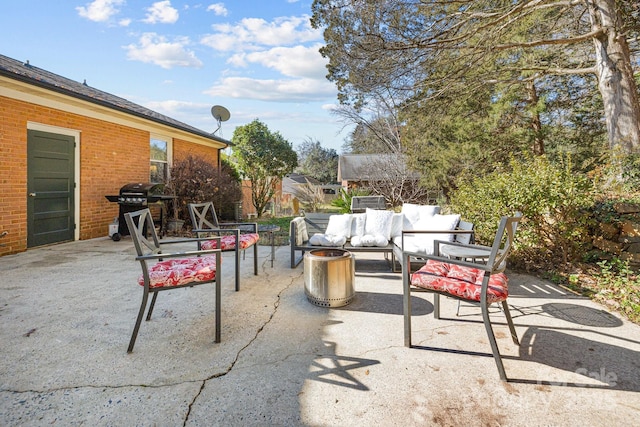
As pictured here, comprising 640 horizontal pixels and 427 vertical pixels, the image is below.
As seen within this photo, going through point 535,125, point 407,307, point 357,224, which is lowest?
point 407,307

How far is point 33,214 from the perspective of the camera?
5.69 metres

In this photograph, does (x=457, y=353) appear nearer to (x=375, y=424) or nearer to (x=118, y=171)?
(x=375, y=424)

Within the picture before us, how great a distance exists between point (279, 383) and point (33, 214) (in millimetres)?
6169

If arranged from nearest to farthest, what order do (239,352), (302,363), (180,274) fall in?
(302,363) → (239,352) → (180,274)

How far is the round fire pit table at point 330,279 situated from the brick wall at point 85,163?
5357 millimetres

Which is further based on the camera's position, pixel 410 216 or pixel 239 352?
pixel 410 216

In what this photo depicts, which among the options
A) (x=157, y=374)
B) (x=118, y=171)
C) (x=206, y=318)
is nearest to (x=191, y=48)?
(x=118, y=171)

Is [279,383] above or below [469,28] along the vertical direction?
below

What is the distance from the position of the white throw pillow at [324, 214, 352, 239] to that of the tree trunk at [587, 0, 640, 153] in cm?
477

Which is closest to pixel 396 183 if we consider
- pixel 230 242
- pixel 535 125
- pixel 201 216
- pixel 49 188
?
pixel 535 125

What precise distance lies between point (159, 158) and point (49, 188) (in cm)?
325

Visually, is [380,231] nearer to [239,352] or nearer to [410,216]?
[410,216]

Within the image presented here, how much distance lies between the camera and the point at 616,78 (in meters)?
5.71

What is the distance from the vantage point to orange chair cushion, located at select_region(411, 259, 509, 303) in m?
2.15
